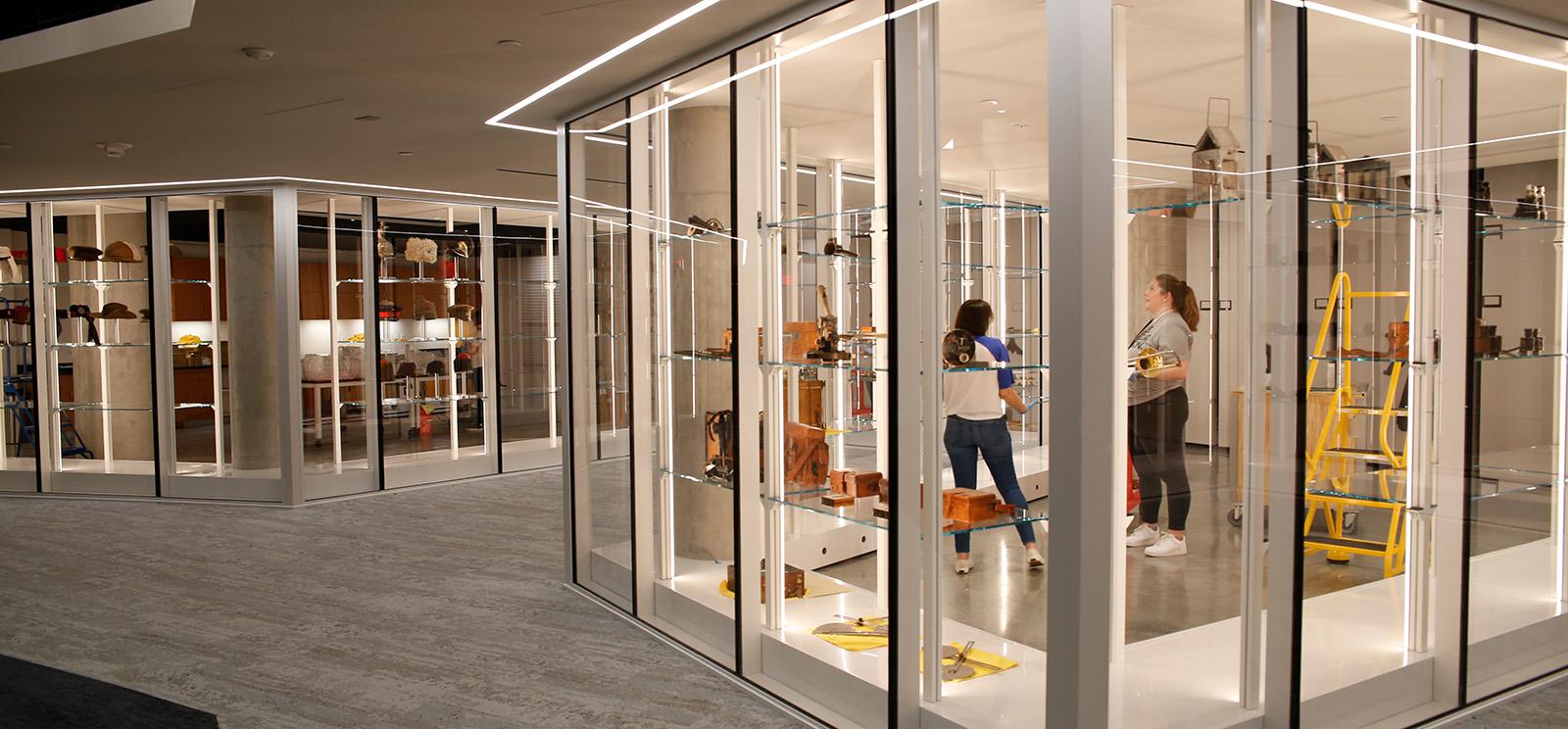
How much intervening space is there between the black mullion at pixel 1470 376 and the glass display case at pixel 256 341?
7841 millimetres

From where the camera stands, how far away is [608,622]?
4977 millimetres

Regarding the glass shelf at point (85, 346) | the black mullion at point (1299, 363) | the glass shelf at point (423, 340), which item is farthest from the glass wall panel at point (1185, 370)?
the glass shelf at point (85, 346)

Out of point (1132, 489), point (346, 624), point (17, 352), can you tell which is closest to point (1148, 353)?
point (1132, 489)

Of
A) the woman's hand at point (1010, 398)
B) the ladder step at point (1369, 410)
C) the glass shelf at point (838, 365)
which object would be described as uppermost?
the glass shelf at point (838, 365)

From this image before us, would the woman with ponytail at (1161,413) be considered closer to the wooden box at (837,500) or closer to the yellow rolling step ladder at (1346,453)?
the yellow rolling step ladder at (1346,453)

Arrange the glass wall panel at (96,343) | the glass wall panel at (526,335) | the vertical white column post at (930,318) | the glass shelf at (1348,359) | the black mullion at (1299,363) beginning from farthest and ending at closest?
the glass wall panel at (526,335), the glass wall panel at (96,343), the vertical white column post at (930,318), the glass shelf at (1348,359), the black mullion at (1299,363)

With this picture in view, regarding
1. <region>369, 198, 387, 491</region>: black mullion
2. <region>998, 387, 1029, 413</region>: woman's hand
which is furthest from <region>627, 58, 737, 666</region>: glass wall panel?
<region>369, 198, 387, 491</region>: black mullion

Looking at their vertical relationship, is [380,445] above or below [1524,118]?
below

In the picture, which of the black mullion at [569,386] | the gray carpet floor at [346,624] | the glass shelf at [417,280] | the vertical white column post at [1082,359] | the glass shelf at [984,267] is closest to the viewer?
the vertical white column post at [1082,359]

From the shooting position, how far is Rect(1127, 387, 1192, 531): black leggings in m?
2.83

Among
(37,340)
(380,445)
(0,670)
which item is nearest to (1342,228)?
(0,670)

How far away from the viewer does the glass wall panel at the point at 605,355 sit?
5.05 metres

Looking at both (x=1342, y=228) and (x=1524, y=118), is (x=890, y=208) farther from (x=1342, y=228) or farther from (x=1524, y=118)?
(x=1524, y=118)

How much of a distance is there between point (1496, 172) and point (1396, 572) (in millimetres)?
1403
